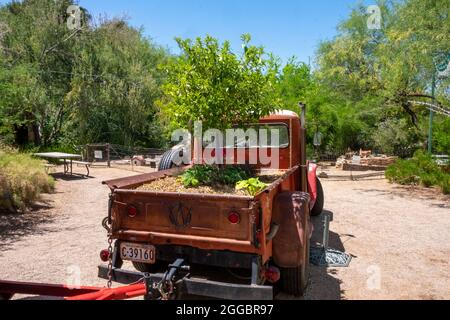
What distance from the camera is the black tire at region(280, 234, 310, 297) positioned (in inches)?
163

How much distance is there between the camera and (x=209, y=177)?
454 cm

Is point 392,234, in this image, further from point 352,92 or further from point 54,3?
point 54,3

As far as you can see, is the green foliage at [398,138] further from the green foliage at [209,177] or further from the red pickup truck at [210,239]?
the red pickup truck at [210,239]

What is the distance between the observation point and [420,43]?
10.4 meters

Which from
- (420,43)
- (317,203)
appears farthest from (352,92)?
(317,203)

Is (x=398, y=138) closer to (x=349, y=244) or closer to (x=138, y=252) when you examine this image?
(x=349, y=244)

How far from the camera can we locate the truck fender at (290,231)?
12.6 ft

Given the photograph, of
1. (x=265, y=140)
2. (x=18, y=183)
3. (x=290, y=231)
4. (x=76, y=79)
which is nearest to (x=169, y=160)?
(x=265, y=140)

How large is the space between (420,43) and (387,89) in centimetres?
266

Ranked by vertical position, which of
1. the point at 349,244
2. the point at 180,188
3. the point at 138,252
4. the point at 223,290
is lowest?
the point at 349,244

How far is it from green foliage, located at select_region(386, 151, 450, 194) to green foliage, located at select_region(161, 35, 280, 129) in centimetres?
921

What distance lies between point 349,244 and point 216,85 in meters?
3.59

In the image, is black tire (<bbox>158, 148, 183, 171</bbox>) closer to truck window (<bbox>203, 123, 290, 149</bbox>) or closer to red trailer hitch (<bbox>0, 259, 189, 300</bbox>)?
truck window (<bbox>203, 123, 290, 149</bbox>)

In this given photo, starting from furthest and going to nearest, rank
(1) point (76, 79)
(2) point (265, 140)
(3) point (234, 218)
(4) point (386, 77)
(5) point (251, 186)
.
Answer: (1) point (76, 79) → (4) point (386, 77) → (2) point (265, 140) → (5) point (251, 186) → (3) point (234, 218)
